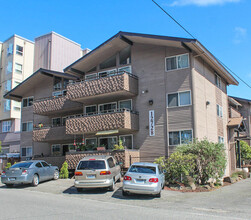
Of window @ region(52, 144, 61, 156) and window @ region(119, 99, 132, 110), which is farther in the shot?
window @ region(52, 144, 61, 156)

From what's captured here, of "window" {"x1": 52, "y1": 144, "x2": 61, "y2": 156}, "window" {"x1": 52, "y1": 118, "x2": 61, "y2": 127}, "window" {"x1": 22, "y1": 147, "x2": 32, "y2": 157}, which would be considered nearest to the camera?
"window" {"x1": 52, "y1": 144, "x2": 61, "y2": 156}

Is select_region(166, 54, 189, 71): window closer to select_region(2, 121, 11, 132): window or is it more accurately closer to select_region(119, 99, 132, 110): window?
select_region(119, 99, 132, 110): window

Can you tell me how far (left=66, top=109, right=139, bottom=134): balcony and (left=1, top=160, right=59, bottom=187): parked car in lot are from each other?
5009 mm

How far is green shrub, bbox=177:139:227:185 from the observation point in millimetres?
17562

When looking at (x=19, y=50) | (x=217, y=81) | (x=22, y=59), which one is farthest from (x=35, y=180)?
(x=19, y=50)

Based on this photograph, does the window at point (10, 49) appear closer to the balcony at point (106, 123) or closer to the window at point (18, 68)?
the window at point (18, 68)

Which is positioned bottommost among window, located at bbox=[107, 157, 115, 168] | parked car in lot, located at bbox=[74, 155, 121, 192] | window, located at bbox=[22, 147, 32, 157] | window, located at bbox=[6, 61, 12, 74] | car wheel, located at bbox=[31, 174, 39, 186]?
car wheel, located at bbox=[31, 174, 39, 186]

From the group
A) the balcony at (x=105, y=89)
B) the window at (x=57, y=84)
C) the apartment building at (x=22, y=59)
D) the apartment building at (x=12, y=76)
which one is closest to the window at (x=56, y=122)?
the window at (x=57, y=84)

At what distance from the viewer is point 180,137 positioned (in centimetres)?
2078

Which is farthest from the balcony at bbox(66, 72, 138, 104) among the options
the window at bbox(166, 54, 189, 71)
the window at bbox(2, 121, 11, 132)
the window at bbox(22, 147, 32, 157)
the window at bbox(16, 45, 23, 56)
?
the window at bbox(16, 45, 23, 56)

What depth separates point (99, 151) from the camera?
21750mm

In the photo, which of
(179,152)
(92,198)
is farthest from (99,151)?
(92,198)

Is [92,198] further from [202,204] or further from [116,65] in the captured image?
[116,65]

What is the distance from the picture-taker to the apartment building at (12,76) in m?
39.3
